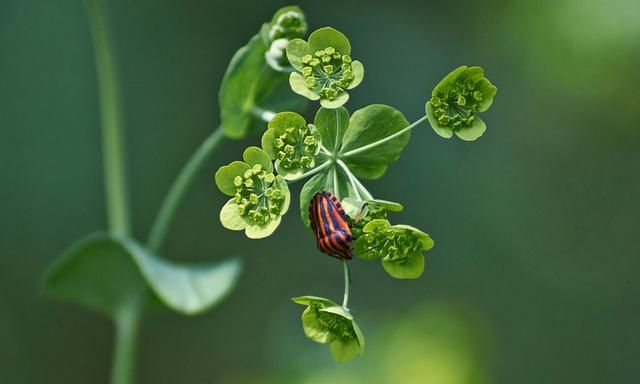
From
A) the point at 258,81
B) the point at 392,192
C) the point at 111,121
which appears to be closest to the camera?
the point at 258,81

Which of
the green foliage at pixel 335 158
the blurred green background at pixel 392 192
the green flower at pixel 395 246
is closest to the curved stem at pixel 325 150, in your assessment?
the green foliage at pixel 335 158

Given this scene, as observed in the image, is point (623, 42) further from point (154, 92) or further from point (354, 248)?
point (354, 248)

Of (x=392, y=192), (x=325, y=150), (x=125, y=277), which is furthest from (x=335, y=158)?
(x=392, y=192)

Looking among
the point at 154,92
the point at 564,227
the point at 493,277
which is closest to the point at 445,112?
the point at 154,92

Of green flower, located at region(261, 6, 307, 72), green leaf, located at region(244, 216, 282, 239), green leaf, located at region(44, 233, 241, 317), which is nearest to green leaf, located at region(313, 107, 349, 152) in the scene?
green leaf, located at region(244, 216, 282, 239)

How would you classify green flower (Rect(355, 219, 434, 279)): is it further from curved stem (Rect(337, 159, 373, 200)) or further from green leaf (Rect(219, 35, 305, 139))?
green leaf (Rect(219, 35, 305, 139))

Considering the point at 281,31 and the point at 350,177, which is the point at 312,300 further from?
the point at 281,31
